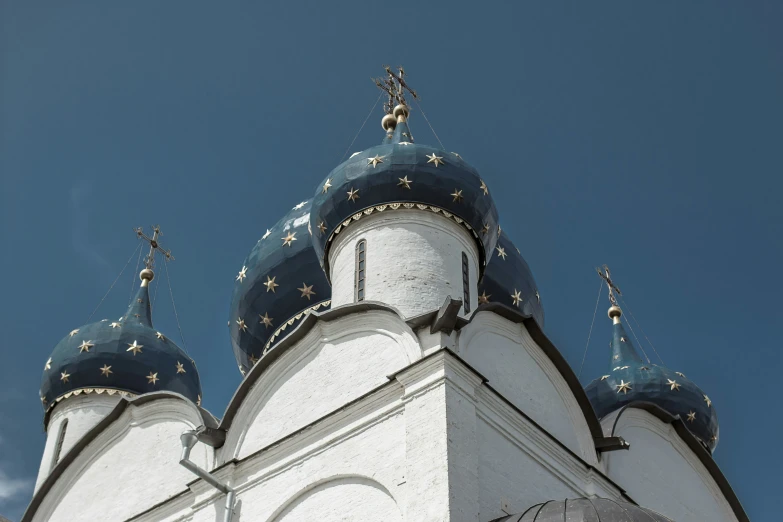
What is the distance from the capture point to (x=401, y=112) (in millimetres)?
12758

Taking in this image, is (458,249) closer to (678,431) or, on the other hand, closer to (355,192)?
(355,192)

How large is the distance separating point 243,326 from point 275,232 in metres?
1.17

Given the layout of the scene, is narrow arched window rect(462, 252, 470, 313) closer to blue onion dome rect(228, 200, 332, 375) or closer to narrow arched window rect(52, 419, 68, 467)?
blue onion dome rect(228, 200, 332, 375)

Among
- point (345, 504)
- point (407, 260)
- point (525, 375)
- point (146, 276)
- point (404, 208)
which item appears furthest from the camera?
point (146, 276)

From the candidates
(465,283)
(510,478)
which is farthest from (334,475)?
(465,283)

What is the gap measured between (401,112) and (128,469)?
15.6 feet

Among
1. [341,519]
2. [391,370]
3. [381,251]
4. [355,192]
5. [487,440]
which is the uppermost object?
[355,192]

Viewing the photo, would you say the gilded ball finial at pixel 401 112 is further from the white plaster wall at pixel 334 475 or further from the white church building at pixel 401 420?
the white plaster wall at pixel 334 475

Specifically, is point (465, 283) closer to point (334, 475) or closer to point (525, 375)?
point (525, 375)

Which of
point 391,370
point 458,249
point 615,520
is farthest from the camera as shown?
point 458,249

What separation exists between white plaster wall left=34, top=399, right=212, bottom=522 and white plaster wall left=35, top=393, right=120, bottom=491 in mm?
1506

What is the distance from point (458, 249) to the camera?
35.1 ft

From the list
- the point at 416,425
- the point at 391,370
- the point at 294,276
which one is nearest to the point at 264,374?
the point at 391,370

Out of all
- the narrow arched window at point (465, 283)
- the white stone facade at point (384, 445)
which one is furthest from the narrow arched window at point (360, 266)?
the narrow arched window at point (465, 283)
